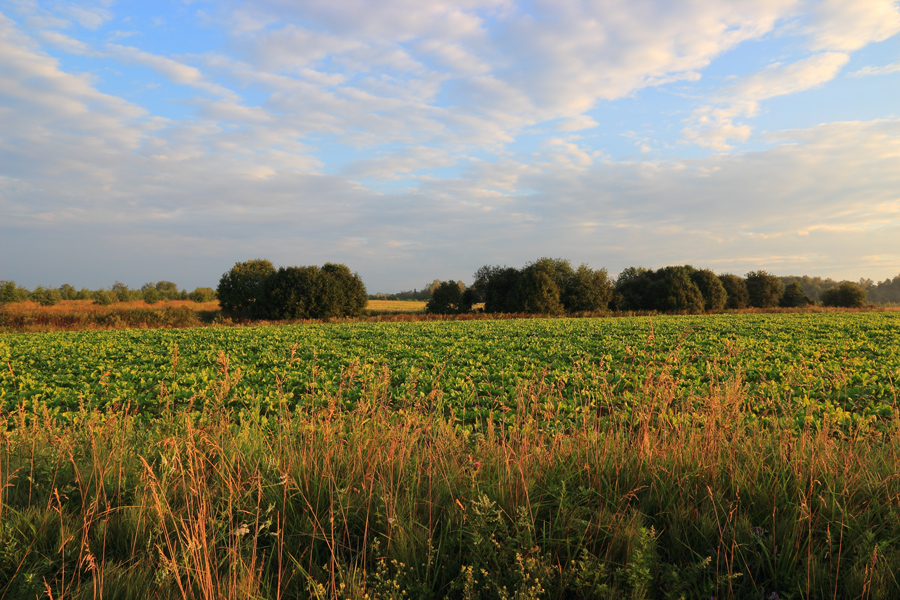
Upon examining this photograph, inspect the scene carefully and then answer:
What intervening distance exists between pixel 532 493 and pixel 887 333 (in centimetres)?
2832

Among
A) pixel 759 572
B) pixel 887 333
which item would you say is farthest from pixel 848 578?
pixel 887 333

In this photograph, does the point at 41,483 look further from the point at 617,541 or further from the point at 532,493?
the point at 617,541

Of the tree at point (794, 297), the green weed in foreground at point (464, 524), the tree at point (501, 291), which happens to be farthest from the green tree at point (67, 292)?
the tree at point (794, 297)

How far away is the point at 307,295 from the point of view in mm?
43281

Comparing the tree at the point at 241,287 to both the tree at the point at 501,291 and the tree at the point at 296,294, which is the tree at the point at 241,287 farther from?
the tree at the point at 501,291

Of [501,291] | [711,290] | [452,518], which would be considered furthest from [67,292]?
[711,290]

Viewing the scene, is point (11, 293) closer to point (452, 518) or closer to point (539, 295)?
point (539, 295)

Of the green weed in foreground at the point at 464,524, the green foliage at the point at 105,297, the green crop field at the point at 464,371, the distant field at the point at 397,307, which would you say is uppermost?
the green foliage at the point at 105,297

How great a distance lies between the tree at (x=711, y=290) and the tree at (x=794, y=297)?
50.2ft

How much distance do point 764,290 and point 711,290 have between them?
13.4m

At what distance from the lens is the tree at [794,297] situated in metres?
67.9

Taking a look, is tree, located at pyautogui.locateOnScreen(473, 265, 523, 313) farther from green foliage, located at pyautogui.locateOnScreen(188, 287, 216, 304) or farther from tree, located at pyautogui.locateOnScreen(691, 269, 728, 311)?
green foliage, located at pyautogui.locateOnScreen(188, 287, 216, 304)

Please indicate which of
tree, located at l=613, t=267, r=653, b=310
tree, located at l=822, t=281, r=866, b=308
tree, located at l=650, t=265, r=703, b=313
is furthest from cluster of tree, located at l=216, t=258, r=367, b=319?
tree, located at l=822, t=281, r=866, b=308

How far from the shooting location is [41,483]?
338 centimetres
